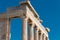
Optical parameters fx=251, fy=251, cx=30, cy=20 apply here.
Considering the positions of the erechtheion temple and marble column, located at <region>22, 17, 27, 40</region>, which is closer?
marble column, located at <region>22, 17, 27, 40</region>

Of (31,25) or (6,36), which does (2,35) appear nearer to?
(6,36)

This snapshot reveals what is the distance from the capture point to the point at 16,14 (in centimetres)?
4269

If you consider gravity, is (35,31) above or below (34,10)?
below

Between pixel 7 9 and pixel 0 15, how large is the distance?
72.1 inches

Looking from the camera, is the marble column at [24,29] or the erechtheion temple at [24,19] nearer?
the marble column at [24,29]

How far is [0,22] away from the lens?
4475 cm

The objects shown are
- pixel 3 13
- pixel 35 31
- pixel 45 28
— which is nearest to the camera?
pixel 3 13

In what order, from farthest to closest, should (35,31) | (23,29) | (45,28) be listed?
(45,28) → (35,31) → (23,29)

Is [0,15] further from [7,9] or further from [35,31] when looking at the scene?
[35,31]

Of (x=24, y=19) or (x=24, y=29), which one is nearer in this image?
(x=24, y=29)

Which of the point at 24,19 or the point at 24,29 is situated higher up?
the point at 24,19

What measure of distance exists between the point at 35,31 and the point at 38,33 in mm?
2876

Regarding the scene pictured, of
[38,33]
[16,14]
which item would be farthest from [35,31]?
[16,14]

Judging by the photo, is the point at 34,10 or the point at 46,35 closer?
the point at 34,10
